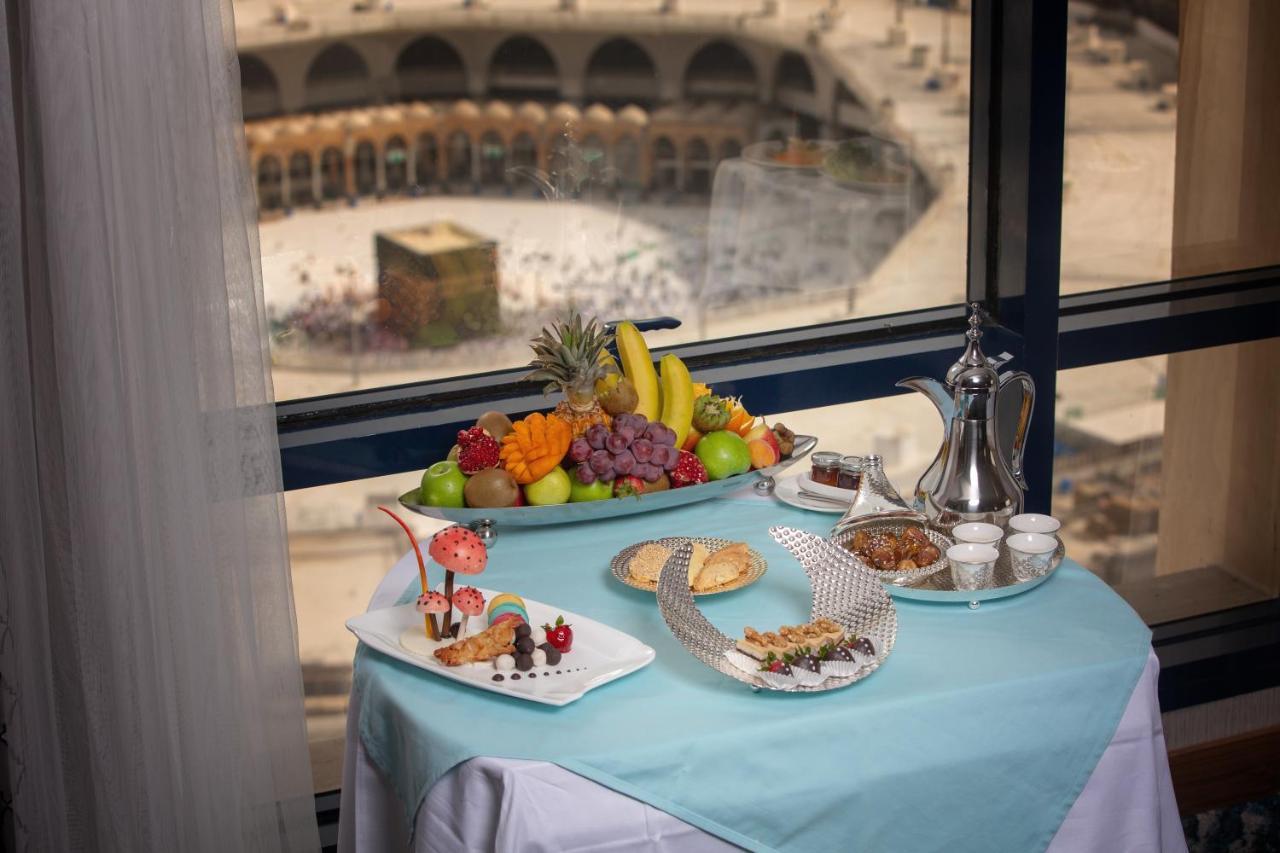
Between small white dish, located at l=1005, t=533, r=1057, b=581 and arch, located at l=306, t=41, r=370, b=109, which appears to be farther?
arch, located at l=306, t=41, r=370, b=109

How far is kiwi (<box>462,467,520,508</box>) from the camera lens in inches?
76.1

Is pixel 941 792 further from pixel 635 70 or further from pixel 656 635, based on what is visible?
pixel 635 70

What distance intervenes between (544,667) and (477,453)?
0.50m

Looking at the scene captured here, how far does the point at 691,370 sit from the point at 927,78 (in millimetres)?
713

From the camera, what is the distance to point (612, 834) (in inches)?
54.3

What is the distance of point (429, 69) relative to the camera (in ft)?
7.45

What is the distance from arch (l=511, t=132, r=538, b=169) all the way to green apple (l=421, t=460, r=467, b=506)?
2.07 ft

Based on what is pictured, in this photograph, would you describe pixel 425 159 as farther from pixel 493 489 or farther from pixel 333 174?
pixel 493 489

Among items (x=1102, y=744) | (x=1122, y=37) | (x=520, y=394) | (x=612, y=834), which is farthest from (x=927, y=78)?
(x=612, y=834)

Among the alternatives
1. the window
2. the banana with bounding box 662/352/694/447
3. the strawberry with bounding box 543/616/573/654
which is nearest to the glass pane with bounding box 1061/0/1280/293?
the window

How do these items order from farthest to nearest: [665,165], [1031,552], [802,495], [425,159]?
[665,165] < [425,159] < [802,495] < [1031,552]

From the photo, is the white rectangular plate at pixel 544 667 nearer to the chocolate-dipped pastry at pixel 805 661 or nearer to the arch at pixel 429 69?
the chocolate-dipped pastry at pixel 805 661

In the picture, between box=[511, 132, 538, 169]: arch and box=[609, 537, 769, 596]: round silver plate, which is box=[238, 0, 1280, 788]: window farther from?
box=[609, 537, 769, 596]: round silver plate

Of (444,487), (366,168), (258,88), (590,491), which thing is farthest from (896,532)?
(258,88)
